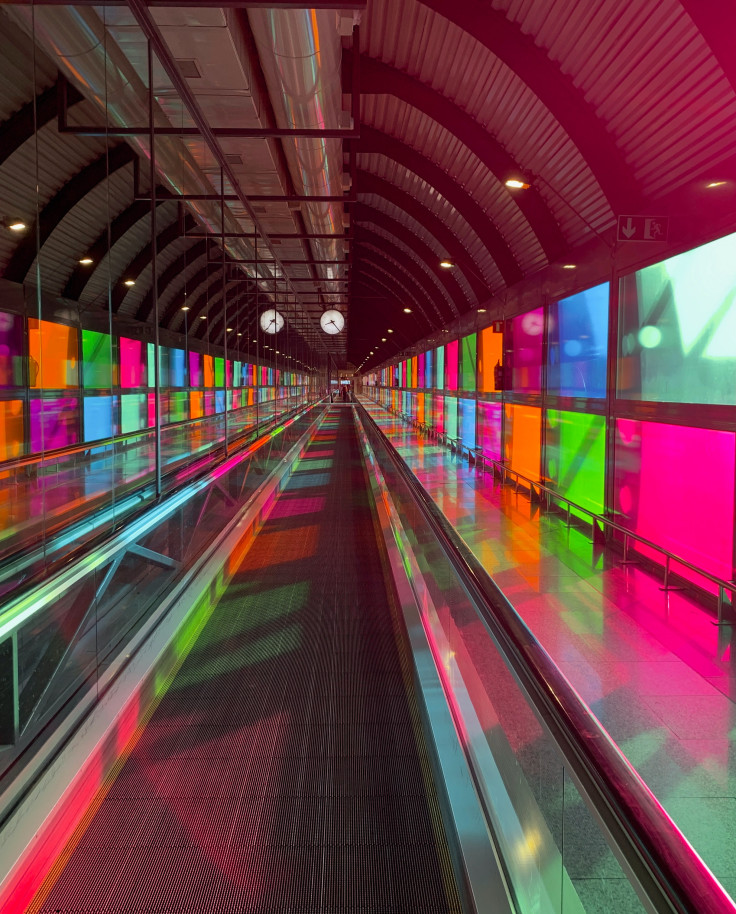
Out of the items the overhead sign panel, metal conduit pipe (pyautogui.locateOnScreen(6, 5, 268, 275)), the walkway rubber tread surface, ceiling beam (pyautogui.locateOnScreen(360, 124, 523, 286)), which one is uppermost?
ceiling beam (pyautogui.locateOnScreen(360, 124, 523, 286))

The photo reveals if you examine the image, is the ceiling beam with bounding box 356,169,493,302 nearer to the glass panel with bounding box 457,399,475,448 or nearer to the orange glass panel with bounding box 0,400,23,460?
the glass panel with bounding box 457,399,475,448

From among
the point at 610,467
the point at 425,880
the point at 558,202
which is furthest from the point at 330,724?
the point at 558,202

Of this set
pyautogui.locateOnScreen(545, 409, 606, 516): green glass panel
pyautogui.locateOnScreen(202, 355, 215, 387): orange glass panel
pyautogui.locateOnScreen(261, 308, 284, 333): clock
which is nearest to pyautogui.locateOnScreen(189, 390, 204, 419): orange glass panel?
pyautogui.locateOnScreen(202, 355, 215, 387): orange glass panel

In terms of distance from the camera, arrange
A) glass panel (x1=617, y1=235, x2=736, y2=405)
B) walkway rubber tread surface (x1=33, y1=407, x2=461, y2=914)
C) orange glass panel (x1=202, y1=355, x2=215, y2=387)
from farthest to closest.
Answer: orange glass panel (x1=202, y1=355, x2=215, y2=387), glass panel (x1=617, y1=235, x2=736, y2=405), walkway rubber tread surface (x1=33, y1=407, x2=461, y2=914)

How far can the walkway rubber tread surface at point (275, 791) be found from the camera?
9.53ft

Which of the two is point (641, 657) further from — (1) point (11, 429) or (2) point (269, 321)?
(2) point (269, 321)

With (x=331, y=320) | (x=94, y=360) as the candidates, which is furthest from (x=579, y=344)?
(x=331, y=320)

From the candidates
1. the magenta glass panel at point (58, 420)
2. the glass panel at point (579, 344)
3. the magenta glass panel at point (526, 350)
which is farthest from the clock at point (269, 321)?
the magenta glass panel at point (58, 420)

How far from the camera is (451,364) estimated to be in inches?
917

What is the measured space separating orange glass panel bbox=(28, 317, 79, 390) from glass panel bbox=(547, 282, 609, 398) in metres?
6.90

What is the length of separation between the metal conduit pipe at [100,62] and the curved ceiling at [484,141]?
0.25 m

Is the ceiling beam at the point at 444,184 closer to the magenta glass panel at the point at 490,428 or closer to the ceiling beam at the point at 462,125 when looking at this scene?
the ceiling beam at the point at 462,125

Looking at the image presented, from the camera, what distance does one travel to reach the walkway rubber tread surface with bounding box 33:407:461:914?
2906 mm

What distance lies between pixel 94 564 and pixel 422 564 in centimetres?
347
